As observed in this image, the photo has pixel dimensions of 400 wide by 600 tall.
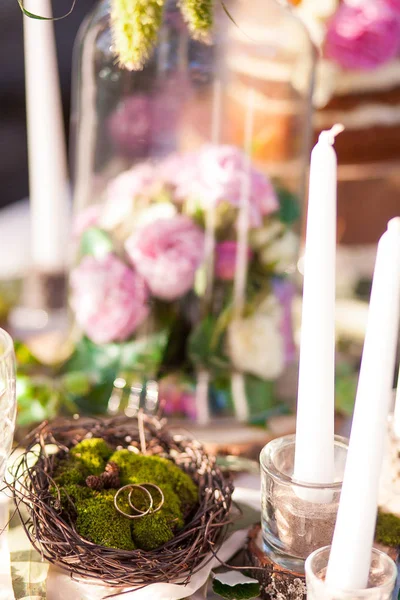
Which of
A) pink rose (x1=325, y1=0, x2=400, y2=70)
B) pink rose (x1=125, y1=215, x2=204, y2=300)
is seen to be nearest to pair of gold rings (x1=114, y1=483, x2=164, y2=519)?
pink rose (x1=125, y1=215, x2=204, y2=300)

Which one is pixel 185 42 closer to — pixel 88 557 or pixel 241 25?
pixel 241 25

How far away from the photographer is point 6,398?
1.55 feet

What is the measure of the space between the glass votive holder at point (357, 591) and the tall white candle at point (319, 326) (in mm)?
47

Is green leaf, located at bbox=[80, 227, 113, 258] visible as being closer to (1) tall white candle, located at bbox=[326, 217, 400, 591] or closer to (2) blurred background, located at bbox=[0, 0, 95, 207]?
(1) tall white candle, located at bbox=[326, 217, 400, 591]

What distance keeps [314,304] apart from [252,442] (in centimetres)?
35

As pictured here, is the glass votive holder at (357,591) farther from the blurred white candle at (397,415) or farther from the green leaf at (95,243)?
the green leaf at (95,243)

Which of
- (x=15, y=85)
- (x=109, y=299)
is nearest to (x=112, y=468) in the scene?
(x=109, y=299)

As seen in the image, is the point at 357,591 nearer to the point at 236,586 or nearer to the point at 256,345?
the point at 236,586

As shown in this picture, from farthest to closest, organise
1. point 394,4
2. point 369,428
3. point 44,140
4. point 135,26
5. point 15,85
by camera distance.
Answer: point 15,85 → point 44,140 → point 394,4 → point 135,26 → point 369,428

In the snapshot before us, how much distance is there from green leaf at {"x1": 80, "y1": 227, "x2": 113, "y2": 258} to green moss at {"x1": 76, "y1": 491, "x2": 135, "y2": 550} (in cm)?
36

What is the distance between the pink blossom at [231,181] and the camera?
0.73 metres

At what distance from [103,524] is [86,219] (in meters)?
0.42

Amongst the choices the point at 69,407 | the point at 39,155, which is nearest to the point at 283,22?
the point at 69,407

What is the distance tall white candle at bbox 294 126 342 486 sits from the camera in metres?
0.38
